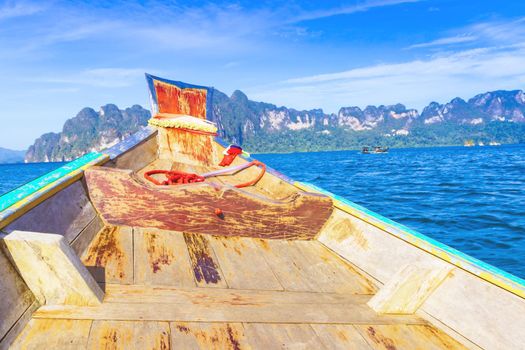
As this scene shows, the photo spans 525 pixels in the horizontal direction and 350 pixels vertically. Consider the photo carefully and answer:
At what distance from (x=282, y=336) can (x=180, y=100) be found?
5.27 m

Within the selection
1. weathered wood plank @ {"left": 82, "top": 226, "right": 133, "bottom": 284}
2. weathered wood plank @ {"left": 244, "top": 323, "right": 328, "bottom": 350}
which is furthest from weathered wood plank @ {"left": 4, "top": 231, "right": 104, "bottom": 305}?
weathered wood plank @ {"left": 244, "top": 323, "right": 328, "bottom": 350}

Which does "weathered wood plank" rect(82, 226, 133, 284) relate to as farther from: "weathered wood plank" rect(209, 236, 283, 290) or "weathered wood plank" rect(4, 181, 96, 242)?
"weathered wood plank" rect(209, 236, 283, 290)

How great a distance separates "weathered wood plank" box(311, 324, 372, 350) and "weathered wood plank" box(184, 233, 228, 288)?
63cm

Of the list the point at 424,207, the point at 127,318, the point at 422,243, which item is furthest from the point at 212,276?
the point at 424,207

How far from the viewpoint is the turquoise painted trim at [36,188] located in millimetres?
1760

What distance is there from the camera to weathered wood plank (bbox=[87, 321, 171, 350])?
142 centimetres

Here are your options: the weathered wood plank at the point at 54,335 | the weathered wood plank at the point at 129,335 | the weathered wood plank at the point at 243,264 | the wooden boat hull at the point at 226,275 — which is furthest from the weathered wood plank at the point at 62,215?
the weathered wood plank at the point at 243,264

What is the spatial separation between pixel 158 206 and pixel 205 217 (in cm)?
36

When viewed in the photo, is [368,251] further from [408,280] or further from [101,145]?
[101,145]

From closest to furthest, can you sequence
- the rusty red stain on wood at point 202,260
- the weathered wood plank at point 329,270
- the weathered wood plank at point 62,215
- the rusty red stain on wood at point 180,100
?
the weathered wood plank at point 62,215
the rusty red stain on wood at point 202,260
the weathered wood plank at point 329,270
the rusty red stain on wood at point 180,100

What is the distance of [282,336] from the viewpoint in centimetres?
163

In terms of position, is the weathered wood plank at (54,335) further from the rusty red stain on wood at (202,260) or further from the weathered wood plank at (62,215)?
the rusty red stain on wood at (202,260)

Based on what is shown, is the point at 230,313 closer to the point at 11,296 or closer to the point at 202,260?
the point at 202,260

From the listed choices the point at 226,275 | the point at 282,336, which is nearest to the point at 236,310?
the point at 282,336
